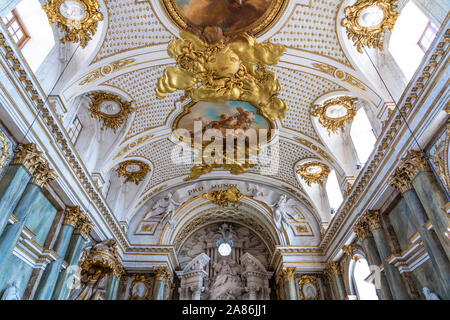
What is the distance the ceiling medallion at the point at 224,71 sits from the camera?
1023cm

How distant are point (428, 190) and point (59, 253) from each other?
34.1 feet

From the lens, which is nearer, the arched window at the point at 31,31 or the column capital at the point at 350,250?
the arched window at the point at 31,31

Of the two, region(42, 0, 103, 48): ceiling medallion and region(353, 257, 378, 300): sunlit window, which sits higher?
region(42, 0, 103, 48): ceiling medallion

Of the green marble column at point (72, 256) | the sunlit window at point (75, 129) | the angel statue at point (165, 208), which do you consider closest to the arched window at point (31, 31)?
the sunlit window at point (75, 129)

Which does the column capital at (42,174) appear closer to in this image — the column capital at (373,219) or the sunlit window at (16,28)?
the sunlit window at (16,28)

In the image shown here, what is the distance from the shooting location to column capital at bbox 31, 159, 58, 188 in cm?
807

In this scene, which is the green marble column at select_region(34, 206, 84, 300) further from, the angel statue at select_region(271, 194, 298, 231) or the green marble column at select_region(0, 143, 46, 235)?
the angel statue at select_region(271, 194, 298, 231)

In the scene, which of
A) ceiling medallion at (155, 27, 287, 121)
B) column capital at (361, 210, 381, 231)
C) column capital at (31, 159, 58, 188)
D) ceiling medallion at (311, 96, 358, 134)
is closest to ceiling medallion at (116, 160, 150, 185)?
ceiling medallion at (155, 27, 287, 121)

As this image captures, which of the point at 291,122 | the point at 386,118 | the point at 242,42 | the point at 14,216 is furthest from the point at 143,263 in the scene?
the point at 386,118

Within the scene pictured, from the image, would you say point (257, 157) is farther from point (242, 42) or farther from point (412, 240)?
point (412, 240)

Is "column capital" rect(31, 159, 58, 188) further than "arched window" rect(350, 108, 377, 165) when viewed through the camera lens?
No

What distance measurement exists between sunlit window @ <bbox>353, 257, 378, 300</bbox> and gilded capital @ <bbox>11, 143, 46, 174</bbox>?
11513mm

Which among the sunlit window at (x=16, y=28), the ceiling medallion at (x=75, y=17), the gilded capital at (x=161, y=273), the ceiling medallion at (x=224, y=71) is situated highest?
the ceiling medallion at (x=224, y=71)

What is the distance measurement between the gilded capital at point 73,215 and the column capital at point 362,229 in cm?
962
